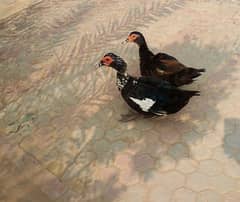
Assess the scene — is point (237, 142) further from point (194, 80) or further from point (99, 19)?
point (99, 19)

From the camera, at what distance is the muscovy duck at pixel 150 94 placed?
14.4ft

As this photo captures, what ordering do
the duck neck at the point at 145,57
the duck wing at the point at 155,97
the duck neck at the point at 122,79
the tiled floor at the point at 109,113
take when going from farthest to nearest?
1. the duck neck at the point at 145,57
2. the duck neck at the point at 122,79
3. the duck wing at the point at 155,97
4. the tiled floor at the point at 109,113

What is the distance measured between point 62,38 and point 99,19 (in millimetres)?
841

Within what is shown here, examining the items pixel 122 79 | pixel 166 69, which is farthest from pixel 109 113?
pixel 166 69

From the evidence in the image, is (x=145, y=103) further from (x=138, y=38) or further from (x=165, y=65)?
(x=138, y=38)

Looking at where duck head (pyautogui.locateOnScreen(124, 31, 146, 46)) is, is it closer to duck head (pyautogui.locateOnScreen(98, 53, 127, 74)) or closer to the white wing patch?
duck head (pyautogui.locateOnScreen(98, 53, 127, 74))

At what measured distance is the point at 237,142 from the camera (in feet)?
14.5

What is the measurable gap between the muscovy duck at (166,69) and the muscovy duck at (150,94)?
0.21m

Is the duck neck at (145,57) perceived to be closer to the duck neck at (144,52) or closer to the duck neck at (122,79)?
the duck neck at (144,52)

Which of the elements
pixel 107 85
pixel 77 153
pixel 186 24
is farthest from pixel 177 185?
pixel 186 24

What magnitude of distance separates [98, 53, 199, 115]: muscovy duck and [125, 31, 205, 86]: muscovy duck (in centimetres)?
21

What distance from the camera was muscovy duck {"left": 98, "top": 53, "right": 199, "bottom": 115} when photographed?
Answer: 4.38 m

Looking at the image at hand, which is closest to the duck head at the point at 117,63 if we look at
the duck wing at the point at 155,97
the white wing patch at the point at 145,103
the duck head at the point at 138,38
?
the duck wing at the point at 155,97

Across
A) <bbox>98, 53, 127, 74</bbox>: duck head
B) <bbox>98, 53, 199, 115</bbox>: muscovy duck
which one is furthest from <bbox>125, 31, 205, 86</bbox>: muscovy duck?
<bbox>98, 53, 127, 74</bbox>: duck head
